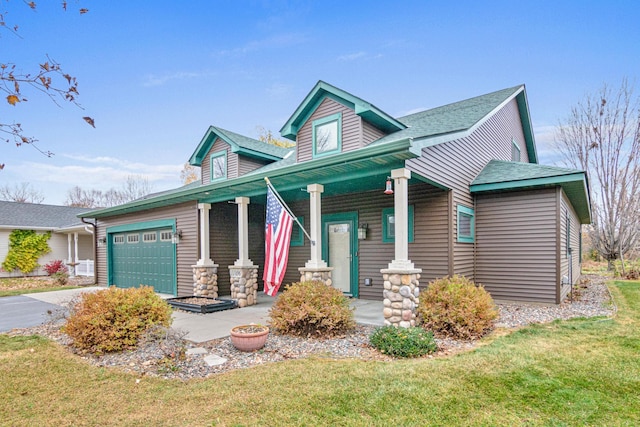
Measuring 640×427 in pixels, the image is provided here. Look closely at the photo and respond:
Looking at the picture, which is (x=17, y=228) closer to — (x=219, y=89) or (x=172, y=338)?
(x=219, y=89)

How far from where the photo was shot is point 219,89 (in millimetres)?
12453

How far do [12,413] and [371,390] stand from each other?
126 inches

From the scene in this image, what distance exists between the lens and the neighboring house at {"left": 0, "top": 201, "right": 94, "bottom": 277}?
17625mm

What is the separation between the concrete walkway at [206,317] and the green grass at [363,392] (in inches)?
66.9

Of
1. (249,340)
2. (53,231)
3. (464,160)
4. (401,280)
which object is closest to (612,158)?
(464,160)

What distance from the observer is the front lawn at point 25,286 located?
1272cm

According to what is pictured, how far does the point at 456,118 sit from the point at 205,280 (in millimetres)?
7462

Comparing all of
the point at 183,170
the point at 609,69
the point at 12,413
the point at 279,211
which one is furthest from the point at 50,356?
the point at 183,170

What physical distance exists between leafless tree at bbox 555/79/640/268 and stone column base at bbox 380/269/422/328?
1321 cm

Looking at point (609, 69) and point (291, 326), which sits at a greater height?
point (609, 69)

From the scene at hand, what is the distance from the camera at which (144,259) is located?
1195 cm

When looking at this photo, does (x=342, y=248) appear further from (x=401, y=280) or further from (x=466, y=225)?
(x=401, y=280)

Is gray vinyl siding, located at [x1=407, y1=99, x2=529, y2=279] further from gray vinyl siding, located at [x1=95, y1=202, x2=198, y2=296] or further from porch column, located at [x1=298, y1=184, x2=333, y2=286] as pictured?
gray vinyl siding, located at [x1=95, y1=202, x2=198, y2=296]

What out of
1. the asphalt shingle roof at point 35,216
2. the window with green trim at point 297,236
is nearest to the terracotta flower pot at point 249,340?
the window with green trim at point 297,236
